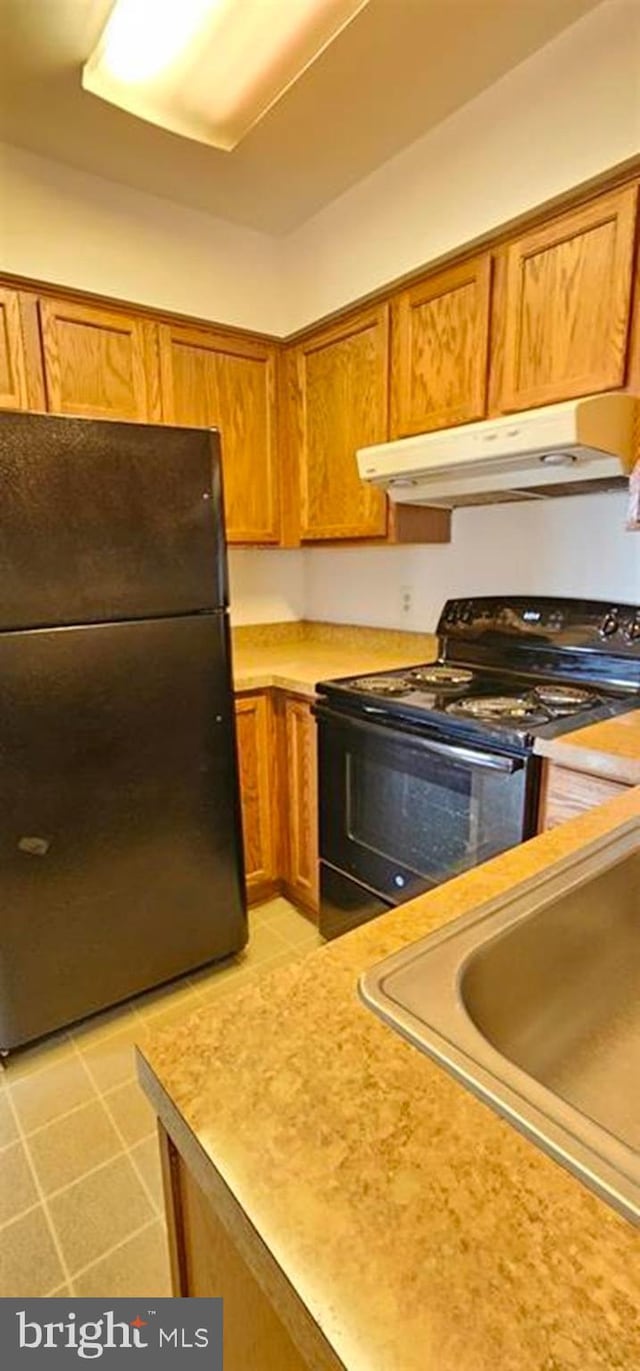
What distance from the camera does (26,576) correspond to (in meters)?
1.46

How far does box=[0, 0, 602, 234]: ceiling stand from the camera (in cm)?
141

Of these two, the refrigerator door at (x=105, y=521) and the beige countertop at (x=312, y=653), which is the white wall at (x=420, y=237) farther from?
the refrigerator door at (x=105, y=521)

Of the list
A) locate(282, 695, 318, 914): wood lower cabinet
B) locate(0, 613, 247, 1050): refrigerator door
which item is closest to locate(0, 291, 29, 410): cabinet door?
locate(0, 613, 247, 1050): refrigerator door

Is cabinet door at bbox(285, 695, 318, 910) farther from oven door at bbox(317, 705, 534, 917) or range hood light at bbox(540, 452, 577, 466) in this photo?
range hood light at bbox(540, 452, 577, 466)

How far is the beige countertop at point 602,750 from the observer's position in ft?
4.02

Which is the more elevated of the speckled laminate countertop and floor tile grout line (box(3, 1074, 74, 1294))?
the speckled laminate countertop

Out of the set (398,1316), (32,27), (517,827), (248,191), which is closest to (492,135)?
(248,191)

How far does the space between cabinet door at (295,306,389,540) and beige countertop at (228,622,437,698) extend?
0.46 m

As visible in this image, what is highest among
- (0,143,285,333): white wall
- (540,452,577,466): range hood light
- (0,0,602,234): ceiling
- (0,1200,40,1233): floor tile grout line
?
(0,0,602,234): ceiling

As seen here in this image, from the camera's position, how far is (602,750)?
1.27 meters

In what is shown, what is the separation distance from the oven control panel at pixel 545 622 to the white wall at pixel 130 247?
132 centimetres

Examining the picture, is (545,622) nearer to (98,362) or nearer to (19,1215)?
(98,362)

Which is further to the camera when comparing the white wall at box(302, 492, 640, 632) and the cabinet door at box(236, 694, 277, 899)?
the cabinet door at box(236, 694, 277, 899)

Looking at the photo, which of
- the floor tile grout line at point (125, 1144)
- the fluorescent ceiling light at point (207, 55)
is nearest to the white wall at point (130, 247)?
the fluorescent ceiling light at point (207, 55)
